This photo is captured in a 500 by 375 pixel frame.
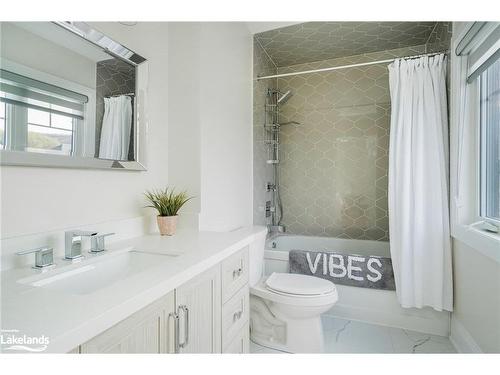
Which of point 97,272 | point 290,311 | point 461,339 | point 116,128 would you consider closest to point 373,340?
point 461,339

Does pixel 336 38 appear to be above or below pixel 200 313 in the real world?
above

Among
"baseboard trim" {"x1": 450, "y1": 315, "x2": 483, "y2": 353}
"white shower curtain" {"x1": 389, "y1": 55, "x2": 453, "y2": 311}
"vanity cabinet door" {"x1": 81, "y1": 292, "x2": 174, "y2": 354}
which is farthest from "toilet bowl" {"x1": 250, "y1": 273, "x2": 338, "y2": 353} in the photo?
"vanity cabinet door" {"x1": 81, "y1": 292, "x2": 174, "y2": 354}

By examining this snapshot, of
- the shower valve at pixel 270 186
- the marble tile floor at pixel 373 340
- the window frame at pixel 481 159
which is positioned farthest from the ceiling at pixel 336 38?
the marble tile floor at pixel 373 340

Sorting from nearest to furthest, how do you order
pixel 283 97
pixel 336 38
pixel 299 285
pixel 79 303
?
pixel 79 303
pixel 299 285
pixel 336 38
pixel 283 97

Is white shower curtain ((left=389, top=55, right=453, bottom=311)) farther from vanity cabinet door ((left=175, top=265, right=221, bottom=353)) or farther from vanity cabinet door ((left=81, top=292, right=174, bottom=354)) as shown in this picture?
vanity cabinet door ((left=81, top=292, right=174, bottom=354))

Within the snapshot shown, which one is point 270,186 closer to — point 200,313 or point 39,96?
point 200,313

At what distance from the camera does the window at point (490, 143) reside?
1.53m

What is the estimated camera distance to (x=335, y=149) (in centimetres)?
301

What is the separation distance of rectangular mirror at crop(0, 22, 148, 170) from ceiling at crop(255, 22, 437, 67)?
1.59 m

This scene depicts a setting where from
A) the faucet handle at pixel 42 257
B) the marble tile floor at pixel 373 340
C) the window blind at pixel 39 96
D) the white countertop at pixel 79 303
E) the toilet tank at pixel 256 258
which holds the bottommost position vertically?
the marble tile floor at pixel 373 340

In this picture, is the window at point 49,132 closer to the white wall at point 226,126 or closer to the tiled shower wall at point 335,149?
the white wall at point 226,126

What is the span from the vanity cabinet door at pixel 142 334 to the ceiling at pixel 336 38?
97.9 inches

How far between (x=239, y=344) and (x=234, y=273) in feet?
1.36
